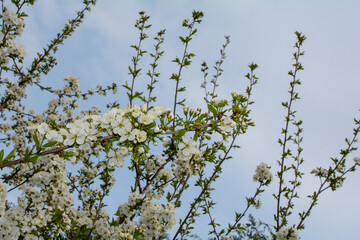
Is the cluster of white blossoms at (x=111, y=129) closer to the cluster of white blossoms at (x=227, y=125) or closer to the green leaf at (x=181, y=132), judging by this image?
the green leaf at (x=181, y=132)

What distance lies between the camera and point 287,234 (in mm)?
5062

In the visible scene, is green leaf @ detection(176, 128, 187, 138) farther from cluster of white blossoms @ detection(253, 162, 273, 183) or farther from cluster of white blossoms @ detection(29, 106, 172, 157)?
cluster of white blossoms @ detection(253, 162, 273, 183)

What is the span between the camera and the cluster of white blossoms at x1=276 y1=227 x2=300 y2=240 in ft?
16.5

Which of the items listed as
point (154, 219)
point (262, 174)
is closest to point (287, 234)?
point (262, 174)

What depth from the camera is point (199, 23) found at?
549 cm

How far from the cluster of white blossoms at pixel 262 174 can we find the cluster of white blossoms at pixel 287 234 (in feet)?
3.56

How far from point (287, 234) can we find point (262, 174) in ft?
4.08

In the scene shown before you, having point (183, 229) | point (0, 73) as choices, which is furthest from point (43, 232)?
point (0, 73)

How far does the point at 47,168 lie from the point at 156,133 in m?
3.73

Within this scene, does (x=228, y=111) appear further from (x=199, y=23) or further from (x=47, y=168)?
(x=47, y=168)

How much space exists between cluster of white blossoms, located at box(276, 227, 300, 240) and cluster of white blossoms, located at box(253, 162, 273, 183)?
3.56 feet

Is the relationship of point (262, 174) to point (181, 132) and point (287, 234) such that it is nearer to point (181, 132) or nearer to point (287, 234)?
point (287, 234)

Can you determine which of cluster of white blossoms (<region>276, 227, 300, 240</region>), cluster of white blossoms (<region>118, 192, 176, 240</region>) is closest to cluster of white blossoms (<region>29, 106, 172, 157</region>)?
cluster of white blossoms (<region>118, 192, 176, 240</region>)

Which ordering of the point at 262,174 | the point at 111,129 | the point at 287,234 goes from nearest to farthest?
the point at 111,129, the point at 287,234, the point at 262,174
